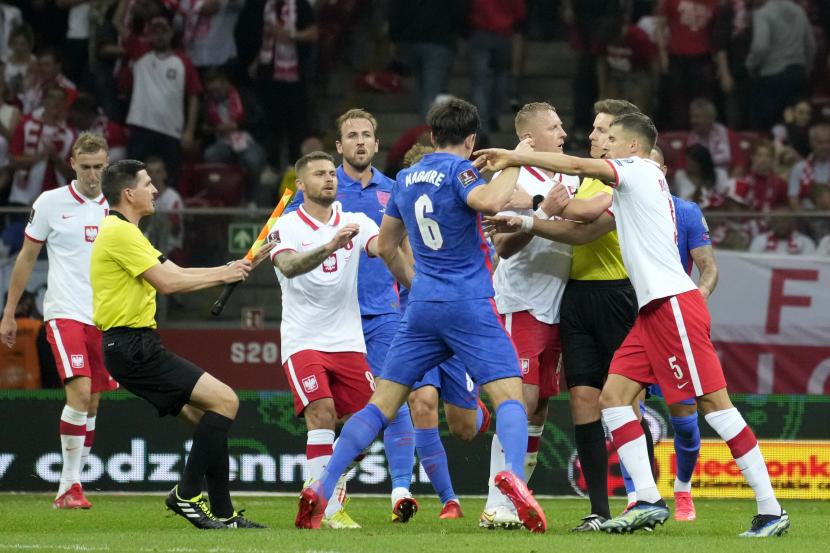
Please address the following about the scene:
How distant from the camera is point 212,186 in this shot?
16141 millimetres

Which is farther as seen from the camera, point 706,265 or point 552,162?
point 706,265

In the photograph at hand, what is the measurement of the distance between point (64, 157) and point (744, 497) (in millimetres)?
8279

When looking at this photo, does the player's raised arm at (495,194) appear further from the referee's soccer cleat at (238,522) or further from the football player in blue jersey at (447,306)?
the referee's soccer cleat at (238,522)

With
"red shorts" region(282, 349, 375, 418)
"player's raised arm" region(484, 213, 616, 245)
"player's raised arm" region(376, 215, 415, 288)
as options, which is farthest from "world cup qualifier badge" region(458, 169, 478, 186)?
"red shorts" region(282, 349, 375, 418)

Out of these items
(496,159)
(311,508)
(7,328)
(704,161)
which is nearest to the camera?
(496,159)

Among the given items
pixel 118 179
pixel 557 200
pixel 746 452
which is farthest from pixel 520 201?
pixel 118 179

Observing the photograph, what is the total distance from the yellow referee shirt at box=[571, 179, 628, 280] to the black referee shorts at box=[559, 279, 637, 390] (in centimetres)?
7

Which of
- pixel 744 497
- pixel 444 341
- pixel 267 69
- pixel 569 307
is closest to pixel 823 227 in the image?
pixel 744 497

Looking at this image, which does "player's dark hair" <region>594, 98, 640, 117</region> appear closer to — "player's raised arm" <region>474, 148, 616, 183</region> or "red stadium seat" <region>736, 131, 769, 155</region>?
Result: "player's raised arm" <region>474, 148, 616, 183</region>

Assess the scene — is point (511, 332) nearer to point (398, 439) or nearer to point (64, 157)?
point (398, 439)

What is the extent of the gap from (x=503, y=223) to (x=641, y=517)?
170 centimetres

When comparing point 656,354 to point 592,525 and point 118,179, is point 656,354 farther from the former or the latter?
point 118,179

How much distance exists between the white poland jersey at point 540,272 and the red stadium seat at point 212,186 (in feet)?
24.6

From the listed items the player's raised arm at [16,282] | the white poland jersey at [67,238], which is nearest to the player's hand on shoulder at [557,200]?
the white poland jersey at [67,238]
